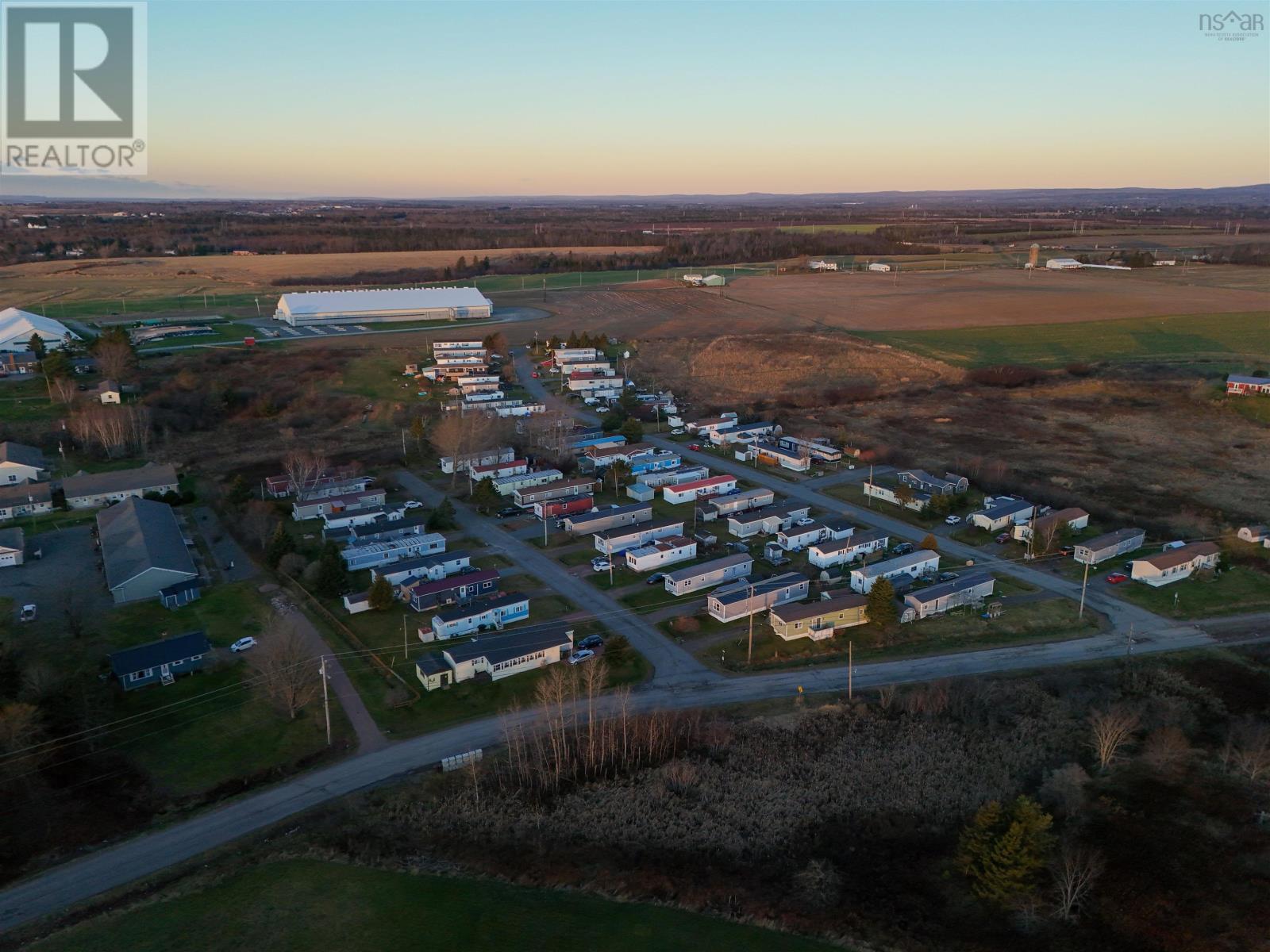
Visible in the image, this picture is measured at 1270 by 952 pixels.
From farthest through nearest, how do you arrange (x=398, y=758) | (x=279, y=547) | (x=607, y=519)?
(x=607, y=519) < (x=279, y=547) < (x=398, y=758)

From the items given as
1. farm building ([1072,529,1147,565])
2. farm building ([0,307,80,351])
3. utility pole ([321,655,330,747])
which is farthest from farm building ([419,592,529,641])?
farm building ([0,307,80,351])

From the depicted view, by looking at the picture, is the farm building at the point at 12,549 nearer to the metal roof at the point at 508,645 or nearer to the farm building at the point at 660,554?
the metal roof at the point at 508,645

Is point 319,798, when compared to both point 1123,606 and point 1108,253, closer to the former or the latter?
point 1123,606

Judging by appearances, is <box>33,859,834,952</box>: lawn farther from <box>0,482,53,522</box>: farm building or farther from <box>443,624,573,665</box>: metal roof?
<box>0,482,53,522</box>: farm building

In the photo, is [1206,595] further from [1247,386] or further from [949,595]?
[1247,386]

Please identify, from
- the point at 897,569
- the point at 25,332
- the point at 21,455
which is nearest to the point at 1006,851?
the point at 897,569

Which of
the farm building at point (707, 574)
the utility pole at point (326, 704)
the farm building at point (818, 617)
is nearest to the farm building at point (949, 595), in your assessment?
the farm building at point (818, 617)
